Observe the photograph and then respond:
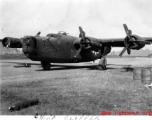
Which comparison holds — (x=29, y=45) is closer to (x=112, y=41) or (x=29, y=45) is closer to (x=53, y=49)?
(x=53, y=49)

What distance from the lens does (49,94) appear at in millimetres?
8086

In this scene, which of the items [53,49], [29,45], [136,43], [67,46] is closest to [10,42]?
[29,45]

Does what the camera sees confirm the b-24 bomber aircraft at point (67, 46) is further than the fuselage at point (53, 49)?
Yes

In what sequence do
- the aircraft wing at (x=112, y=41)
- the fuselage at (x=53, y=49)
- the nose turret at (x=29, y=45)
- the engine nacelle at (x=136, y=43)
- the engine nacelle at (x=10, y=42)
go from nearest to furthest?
the nose turret at (x=29, y=45) < the fuselage at (x=53, y=49) < the engine nacelle at (x=136, y=43) < the aircraft wing at (x=112, y=41) < the engine nacelle at (x=10, y=42)

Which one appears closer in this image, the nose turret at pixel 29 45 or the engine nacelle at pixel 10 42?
the nose turret at pixel 29 45

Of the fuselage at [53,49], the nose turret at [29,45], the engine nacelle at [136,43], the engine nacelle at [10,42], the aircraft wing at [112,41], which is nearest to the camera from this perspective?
the nose turret at [29,45]

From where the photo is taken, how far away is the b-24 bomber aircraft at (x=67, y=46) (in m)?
16.9

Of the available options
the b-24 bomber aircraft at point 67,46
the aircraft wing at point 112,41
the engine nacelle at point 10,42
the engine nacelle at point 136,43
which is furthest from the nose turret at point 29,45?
the engine nacelle at point 136,43

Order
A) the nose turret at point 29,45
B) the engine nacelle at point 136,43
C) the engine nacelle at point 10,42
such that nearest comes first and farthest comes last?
the nose turret at point 29,45 → the engine nacelle at point 136,43 → the engine nacelle at point 10,42

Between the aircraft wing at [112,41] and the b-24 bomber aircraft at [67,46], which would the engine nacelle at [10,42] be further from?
the aircraft wing at [112,41]

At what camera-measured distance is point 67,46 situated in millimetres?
20031

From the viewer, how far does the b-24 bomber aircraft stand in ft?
55.4

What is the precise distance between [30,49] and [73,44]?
548 centimetres

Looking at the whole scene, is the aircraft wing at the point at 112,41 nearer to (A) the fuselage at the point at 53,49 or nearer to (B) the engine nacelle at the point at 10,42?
(A) the fuselage at the point at 53,49
